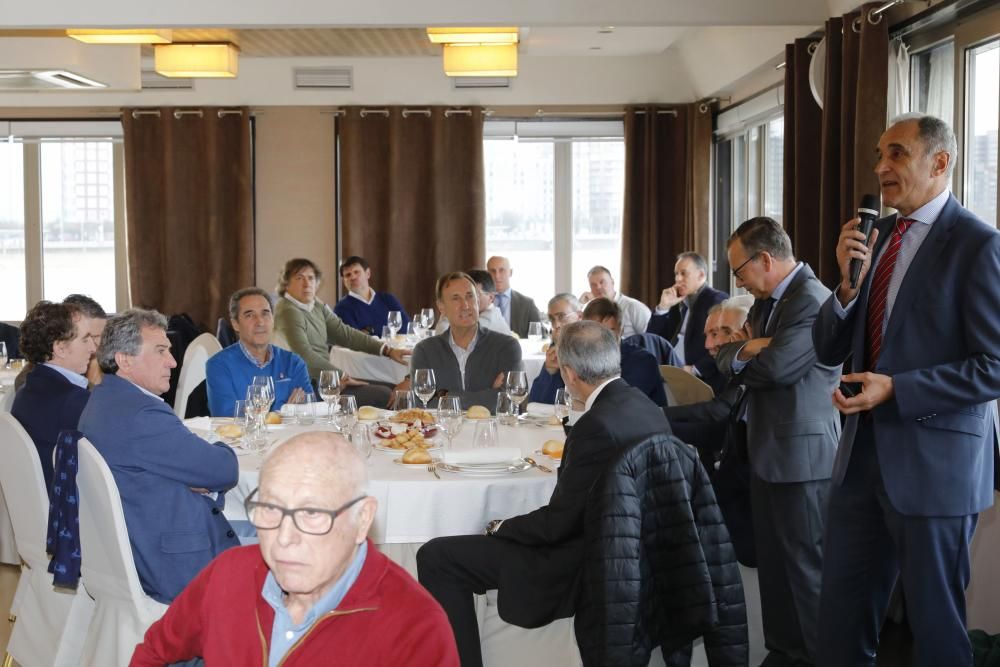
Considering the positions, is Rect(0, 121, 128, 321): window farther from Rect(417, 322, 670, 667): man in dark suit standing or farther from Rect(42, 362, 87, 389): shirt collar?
Rect(417, 322, 670, 667): man in dark suit standing

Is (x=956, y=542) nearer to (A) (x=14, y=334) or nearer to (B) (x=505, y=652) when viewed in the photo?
(B) (x=505, y=652)

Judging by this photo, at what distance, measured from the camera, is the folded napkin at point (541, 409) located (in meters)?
4.60

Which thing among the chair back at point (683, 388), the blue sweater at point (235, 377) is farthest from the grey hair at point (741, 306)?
the blue sweater at point (235, 377)

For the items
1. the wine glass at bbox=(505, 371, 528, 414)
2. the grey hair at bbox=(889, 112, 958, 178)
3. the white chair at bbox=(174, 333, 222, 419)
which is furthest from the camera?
the white chair at bbox=(174, 333, 222, 419)

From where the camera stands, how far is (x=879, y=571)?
298 cm

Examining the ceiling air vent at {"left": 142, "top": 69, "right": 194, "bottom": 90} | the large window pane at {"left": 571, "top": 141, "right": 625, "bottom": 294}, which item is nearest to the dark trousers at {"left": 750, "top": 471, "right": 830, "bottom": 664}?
the large window pane at {"left": 571, "top": 141, "right": 625, "bottom": 294}

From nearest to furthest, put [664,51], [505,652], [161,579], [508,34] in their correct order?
[161,579] < [505,652] < [508,34] < [664,51]

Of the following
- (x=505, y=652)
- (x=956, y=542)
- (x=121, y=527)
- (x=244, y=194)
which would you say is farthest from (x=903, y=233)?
(x=244, y=194)

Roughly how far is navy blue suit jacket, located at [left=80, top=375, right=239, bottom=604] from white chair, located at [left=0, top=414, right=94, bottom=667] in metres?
0.37

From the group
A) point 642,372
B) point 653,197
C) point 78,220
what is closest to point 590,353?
point 642,372

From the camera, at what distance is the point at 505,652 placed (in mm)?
3459

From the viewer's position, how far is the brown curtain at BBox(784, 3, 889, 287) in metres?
5.12

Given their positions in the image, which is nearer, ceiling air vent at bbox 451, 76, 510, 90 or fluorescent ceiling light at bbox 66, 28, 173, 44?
fluorescent ceiling light at bbox 66, 28, 173, 44

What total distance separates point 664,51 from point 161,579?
7956 mm
